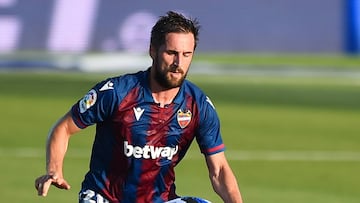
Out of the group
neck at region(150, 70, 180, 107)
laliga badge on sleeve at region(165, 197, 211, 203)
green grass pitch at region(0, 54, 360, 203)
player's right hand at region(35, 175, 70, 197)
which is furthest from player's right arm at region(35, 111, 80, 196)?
green grass pitch at region(0, 54, 360, 203)

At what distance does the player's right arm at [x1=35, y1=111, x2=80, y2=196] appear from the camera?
7823 millimetres

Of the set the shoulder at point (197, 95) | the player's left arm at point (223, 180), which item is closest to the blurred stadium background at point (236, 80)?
the player's left arm at point (223, 180)

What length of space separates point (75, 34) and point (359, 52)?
27.8 feet

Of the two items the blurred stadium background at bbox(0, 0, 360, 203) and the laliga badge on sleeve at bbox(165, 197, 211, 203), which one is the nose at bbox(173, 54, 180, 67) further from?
the blurred stadium background at bbox(0, 0, 360, 203)

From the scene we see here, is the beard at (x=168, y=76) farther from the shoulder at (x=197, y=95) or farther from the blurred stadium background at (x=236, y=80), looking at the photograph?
the blurred stadium background at (x=236, y=80)

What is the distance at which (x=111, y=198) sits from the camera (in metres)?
8.59

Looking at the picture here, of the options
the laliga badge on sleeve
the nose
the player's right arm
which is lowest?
the laliga badge on sleeve

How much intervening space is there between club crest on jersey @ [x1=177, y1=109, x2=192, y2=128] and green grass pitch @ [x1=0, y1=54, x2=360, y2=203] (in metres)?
4.84

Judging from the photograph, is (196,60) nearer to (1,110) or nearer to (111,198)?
(1,110)

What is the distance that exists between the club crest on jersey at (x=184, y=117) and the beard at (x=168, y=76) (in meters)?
0.35

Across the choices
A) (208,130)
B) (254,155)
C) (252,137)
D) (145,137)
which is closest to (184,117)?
(208,130)

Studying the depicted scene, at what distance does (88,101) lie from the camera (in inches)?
328

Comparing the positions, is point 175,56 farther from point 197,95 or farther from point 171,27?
point 197,95

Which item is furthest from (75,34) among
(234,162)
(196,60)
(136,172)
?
(136,172)
